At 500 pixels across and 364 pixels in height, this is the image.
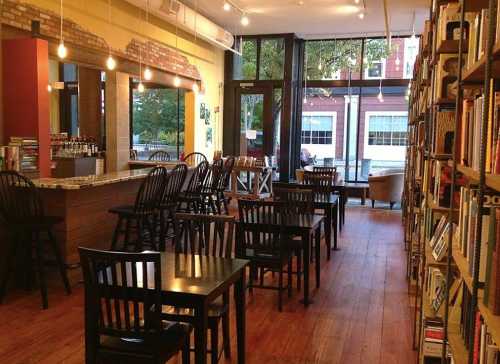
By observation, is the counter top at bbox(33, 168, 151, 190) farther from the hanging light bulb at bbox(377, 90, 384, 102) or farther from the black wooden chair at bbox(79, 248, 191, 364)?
the hanging light bulb at bbox(377, 90, 384, 102)

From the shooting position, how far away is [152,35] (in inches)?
327

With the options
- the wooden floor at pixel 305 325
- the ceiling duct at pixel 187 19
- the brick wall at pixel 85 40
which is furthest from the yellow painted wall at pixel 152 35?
the wooden floor at pixel 305 325

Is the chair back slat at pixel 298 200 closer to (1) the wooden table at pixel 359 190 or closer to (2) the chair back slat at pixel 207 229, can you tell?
(2) the chair back slat at pixel 207 229

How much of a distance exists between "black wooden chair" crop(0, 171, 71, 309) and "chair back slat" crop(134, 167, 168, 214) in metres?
0.78

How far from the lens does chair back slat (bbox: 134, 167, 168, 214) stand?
15.9ft

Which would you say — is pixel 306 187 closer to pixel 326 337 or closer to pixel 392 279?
pixel 392 279

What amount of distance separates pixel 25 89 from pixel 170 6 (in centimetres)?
308

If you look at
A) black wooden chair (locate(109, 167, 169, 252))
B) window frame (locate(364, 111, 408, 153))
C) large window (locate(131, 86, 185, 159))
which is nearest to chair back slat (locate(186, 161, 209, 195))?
black wooden chair (locate(109, 167, 169, 252))

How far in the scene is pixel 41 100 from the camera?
5.24 m

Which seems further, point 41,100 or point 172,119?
point 172,119

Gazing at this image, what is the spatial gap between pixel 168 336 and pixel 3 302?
8.17 feet

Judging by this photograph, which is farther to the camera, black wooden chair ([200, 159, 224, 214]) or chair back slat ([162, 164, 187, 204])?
black wooden chair ([200, 159, 224, 214])

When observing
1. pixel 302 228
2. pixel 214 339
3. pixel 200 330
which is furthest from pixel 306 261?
pixel 200 330

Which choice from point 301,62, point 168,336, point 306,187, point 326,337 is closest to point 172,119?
point 301,62
